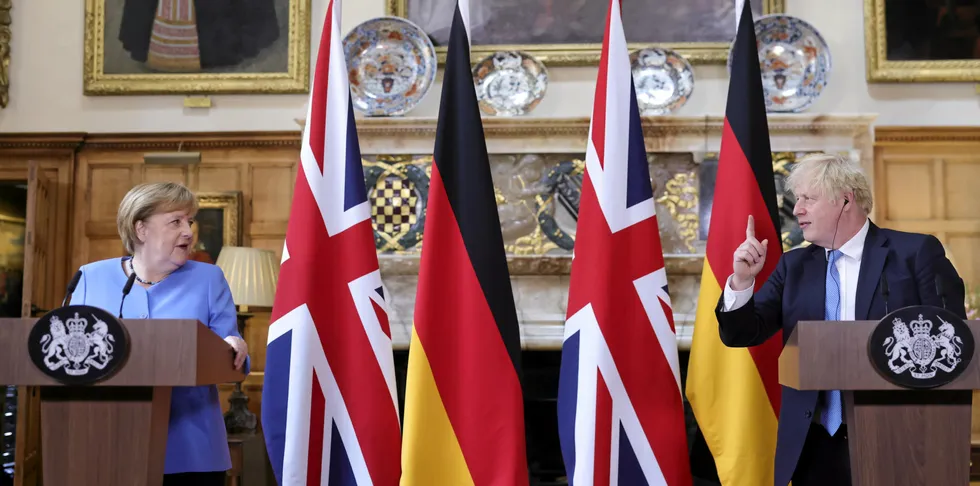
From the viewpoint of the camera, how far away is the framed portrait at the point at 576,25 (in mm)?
4898

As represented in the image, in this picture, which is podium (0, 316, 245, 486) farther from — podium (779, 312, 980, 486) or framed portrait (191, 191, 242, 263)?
framed portrait (191, 191, 242, 263)

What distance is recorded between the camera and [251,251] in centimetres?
432

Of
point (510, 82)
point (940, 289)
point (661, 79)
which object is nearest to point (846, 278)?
point (940, 289)

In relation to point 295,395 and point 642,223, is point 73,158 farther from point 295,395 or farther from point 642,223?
point 642,223

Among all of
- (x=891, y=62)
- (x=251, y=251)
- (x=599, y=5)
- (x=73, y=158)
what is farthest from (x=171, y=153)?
(x=891, y=62)

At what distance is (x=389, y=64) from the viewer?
4.71 m

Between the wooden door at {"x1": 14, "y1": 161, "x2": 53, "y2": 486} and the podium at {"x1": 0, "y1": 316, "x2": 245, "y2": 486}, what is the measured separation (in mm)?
2951

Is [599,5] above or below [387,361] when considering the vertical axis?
above

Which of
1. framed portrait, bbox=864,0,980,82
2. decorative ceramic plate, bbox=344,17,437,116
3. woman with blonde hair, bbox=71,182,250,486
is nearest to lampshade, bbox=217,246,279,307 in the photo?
decorative ceramic plate, bbox=344,17,437,116

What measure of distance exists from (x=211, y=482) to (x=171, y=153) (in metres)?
3.20

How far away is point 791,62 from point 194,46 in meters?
3.28

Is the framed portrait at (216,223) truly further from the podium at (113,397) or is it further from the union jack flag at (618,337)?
the podium at (113,397)

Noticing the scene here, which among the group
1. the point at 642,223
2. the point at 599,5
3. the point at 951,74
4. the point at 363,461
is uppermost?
the point at 599,5

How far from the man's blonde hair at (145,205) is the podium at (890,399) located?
5.18ft
